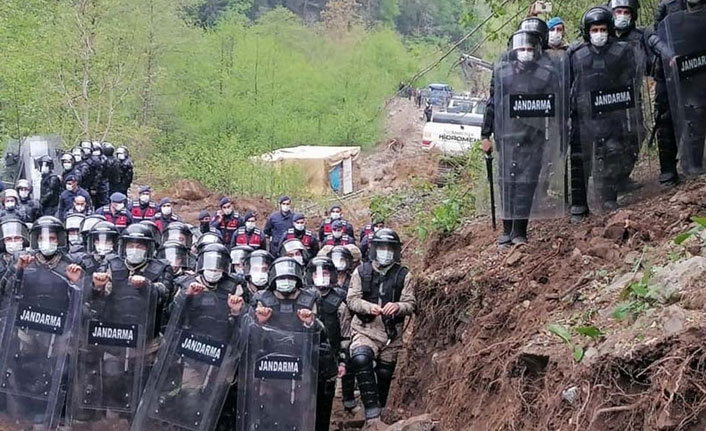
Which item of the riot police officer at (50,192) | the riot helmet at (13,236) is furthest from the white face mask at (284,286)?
the riot police officer at (50,192)

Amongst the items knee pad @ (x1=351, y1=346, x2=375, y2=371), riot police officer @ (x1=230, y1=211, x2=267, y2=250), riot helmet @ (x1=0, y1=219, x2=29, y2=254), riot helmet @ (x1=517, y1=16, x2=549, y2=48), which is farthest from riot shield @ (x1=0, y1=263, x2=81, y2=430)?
riot police officer @ (x1=230, y1=211, x2=267, y2=250)

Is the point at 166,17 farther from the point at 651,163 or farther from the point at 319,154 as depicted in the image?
the point at 651,163

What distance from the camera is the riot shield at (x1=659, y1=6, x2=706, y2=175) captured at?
25.1 feet

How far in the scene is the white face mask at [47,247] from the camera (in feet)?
27.9

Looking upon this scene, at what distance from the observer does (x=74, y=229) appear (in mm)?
11266

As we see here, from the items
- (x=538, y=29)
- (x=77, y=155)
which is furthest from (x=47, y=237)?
(x=77, y=155)

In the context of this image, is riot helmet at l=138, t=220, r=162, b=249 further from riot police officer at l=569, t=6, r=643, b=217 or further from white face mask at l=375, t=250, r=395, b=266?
riot police officer at l=569, t=6, r=643, b=217

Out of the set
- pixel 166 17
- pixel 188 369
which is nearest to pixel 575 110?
pixel 188 369

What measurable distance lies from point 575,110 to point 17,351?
5.10 m

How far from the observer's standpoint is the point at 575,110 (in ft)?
26.8

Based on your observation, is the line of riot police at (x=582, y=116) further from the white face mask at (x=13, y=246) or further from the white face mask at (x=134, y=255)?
the white face mask at (x=13, y=246)

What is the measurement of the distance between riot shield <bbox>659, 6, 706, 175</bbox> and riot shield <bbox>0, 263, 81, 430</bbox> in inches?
203

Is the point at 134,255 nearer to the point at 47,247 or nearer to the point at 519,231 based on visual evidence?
the point at 47,247

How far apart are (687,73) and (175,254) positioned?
16.5ft
